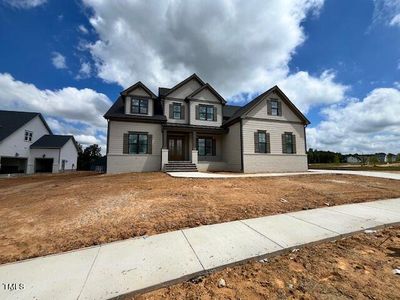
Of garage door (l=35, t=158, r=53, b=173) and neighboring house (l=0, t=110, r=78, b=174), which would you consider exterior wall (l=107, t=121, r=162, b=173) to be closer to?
neighboring house (l=0, t=110, r=78, b=174)

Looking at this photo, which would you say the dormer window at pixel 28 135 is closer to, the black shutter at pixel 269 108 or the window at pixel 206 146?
the window at pixel 206 146

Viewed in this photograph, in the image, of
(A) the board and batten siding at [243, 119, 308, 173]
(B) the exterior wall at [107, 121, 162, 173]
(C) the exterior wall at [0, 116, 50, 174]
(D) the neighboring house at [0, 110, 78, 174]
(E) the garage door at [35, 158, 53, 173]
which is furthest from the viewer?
(E) the garage door at [35, 158, 53, 173]

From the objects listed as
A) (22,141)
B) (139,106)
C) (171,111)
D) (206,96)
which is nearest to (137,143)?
(139,106)

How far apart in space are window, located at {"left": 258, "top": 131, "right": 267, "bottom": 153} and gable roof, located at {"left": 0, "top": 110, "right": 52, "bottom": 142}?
28.0 meters

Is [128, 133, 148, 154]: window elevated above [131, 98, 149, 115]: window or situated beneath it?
situated beneath

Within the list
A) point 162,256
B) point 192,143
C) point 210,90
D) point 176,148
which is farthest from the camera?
point 210,90

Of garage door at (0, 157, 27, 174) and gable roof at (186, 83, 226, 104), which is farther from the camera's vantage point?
garage door at (0, 157, 27, 174)

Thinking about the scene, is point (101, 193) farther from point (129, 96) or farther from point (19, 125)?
point (19, 125)

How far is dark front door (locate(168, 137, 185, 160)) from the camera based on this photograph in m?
17.8

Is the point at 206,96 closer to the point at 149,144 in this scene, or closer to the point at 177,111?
the point at 177,111

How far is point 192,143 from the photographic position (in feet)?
56.5

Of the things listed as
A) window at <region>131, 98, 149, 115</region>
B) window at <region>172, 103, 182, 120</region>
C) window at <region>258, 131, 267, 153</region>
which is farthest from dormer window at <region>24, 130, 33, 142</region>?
window at <region>258, 131, 267, 153</region>

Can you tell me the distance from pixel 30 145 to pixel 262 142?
29.8 meters

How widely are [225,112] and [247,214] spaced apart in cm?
1644
